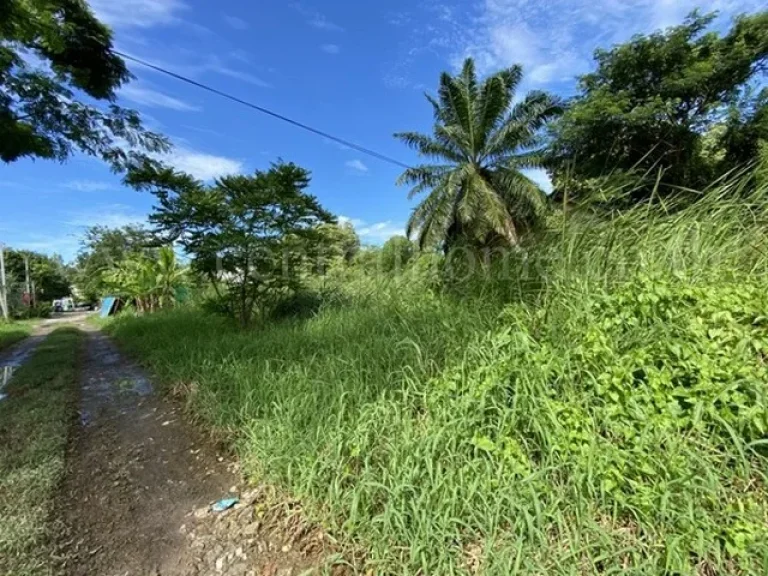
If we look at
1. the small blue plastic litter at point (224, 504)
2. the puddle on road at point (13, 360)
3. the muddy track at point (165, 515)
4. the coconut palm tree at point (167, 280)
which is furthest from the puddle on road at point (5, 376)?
the coconut palm tree at point (167, 280)

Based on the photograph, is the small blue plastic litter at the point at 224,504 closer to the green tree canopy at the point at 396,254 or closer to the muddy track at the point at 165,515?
the muddy track at the point at 165,515

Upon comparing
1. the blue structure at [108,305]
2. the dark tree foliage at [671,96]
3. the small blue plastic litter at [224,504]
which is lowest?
the small blue plastic litter at [224,504]

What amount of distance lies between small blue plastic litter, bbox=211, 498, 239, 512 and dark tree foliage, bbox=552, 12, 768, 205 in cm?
1585

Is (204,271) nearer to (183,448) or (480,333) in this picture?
(183,448)

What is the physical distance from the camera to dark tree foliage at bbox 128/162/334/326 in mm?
5984

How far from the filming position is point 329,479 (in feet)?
6.91

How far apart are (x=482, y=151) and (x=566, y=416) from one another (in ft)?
51.4

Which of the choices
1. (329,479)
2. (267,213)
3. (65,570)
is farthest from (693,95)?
(65,570)

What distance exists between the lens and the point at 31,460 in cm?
275

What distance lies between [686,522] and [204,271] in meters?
6.64

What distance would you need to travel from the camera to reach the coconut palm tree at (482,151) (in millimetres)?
14961

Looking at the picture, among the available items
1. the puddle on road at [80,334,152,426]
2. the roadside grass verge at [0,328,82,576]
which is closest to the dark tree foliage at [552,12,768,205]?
the puddle on road at [80,334,152,426]

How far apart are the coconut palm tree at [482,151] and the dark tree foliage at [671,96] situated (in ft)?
5.00

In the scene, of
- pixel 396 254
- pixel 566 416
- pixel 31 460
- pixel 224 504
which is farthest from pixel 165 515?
pixel 396 254
